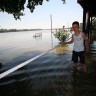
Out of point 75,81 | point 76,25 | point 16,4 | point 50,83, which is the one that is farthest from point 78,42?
point 16,4

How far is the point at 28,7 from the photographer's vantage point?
1262 centimetres

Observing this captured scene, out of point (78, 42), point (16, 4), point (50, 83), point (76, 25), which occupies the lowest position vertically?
point (50, 83)

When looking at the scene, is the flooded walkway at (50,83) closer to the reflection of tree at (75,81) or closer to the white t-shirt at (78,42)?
the reflection of tree at (75,81)

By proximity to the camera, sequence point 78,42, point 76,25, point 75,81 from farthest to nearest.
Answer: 1. point 78,42
2. point 76,25
3. point 75,81

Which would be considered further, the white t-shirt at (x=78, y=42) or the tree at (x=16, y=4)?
the tree at (x=16, y=4)

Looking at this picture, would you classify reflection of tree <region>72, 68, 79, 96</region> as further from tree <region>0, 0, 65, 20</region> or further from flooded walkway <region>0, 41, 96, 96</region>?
tree <region>0, 0, 65, 20</region>

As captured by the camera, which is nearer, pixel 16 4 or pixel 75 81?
pixel 75 81

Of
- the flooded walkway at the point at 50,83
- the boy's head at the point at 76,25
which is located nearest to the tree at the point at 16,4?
A: the flooded walkway at the point at 50,83

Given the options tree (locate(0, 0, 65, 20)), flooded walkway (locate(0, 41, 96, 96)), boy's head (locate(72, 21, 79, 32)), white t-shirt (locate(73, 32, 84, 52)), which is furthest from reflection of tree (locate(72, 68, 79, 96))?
tree (locate(0, 0, 65, 20))

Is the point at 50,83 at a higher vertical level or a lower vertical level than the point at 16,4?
lower

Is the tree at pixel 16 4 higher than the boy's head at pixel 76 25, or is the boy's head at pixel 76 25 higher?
the tree at pixel 16 4

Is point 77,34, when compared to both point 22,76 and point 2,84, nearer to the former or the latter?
point 22,76

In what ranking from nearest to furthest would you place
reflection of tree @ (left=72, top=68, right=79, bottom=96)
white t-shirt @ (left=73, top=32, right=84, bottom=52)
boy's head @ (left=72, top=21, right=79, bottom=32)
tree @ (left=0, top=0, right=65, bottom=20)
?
reflection of tree @ (left=72, top=68, right=79, bottom=96)
boy's head @ (left=72, top=21, right=79, bottom=32)
white t-shirt @ (left=73, top=32, right=84, bottom=52)
tree @ (left=0, top=0, right=65, bottom=20)

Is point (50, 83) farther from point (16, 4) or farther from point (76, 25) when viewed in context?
point (16, 4)
